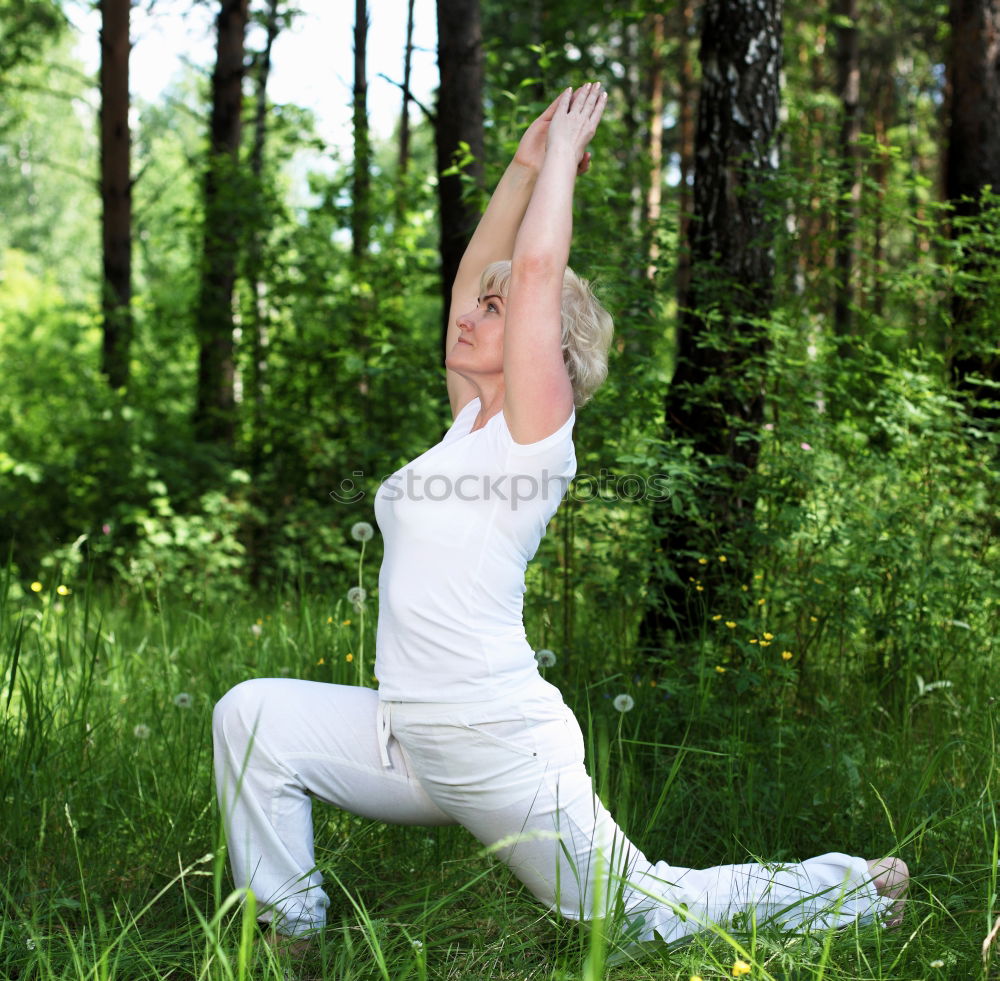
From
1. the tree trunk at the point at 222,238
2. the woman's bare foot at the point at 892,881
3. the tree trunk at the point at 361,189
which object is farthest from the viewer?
the tree trunk at the point at 222,238

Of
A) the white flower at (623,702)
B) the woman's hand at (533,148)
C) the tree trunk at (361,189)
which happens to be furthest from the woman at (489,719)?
the tree trunk at (361,189)

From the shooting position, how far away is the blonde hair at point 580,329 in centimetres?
225

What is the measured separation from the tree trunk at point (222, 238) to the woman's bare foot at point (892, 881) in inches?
291

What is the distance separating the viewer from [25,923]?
6.52 feet

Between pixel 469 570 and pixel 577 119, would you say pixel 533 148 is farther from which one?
pixel 469 570

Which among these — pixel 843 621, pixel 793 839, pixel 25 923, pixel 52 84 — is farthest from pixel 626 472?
pixel 52 84

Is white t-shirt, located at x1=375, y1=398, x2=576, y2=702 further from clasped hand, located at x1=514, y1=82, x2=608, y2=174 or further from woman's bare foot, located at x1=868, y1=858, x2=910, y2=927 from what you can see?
woman's bare foot, located at x1=868, y1=858, x2=910, y2=927

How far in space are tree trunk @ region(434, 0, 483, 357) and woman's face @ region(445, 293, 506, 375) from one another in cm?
373

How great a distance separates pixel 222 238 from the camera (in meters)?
9.01

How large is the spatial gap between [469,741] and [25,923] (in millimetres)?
927

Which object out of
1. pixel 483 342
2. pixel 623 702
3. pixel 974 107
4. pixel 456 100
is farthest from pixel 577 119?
pixel 974 107

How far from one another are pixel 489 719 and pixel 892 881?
998 mm

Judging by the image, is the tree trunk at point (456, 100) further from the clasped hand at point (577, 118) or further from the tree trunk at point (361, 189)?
the clasped hand at point (577, 118)

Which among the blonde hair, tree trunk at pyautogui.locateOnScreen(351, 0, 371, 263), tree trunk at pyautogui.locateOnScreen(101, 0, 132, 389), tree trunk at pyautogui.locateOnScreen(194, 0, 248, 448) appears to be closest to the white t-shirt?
the blonde hair
